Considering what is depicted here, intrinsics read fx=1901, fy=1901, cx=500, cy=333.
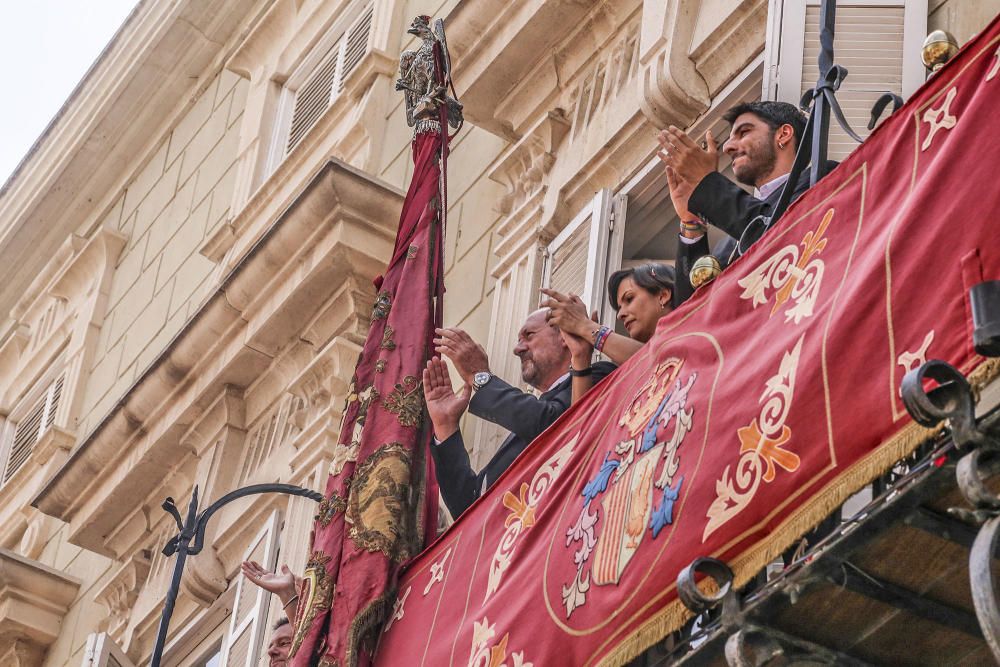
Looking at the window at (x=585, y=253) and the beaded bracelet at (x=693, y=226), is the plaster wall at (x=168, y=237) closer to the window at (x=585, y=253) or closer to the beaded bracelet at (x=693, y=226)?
the window at (x=585, y=253)

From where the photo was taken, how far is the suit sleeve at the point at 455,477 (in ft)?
23.4

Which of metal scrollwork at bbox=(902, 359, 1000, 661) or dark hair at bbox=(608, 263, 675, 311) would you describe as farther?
dark hair at bbox=(608, 263, 675, 311)

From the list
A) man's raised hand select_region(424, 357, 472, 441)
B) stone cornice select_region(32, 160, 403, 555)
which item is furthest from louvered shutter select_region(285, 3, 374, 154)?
man's raised hand select_region(424, 357, 472, 441)

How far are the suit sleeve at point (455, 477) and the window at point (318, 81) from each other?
5394 millimetres

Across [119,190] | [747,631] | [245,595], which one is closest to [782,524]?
[747,631]

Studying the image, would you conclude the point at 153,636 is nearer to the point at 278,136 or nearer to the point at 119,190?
the point at 278,136

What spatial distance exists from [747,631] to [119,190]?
1280cm

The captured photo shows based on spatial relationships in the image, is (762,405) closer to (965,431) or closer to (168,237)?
(965,431)

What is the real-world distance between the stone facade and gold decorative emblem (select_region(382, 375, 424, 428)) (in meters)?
0.72

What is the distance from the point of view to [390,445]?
7.23m

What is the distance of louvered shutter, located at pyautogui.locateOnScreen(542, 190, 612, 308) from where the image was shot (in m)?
7.74

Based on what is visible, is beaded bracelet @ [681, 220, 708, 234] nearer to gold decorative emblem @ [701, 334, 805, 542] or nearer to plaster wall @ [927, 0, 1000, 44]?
plaster wall @ [927, 0, 1000, 44]

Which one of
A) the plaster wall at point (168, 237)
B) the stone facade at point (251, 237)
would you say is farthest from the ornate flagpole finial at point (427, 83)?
the plaster wall at point (168, 237)

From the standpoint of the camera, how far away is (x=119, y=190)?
53.5ft
